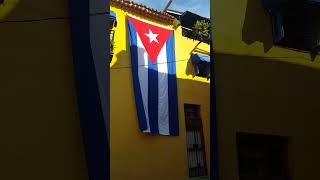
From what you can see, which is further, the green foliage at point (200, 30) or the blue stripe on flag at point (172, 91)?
the green foliage at point (200, 30)

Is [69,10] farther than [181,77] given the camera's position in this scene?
No

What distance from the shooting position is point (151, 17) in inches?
582

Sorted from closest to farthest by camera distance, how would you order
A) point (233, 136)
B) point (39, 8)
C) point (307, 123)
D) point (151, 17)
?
point (39, 8) < point (233, 136) < point (307, 123) < point (151, 17)

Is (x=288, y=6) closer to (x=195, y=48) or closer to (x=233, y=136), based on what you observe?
(x=233, y=136)

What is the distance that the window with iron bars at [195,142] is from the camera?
1525cm

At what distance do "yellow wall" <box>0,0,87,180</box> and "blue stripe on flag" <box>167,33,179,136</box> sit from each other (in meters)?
7.91

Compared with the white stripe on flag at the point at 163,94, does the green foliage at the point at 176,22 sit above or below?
above

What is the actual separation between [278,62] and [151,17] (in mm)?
6303

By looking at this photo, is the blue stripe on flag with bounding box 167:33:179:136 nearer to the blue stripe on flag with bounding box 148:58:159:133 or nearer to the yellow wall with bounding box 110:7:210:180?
the yellow wall with bounding box 110:7:210:180

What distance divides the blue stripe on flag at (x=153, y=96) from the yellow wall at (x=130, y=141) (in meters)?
0.46

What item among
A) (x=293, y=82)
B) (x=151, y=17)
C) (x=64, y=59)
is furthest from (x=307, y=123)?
(x=151, y=17)

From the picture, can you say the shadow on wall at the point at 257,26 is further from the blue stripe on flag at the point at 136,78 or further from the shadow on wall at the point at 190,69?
the shadow on wall at the point at 190,69

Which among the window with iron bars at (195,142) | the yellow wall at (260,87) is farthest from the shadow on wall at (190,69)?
the yellow wall at (260,87)

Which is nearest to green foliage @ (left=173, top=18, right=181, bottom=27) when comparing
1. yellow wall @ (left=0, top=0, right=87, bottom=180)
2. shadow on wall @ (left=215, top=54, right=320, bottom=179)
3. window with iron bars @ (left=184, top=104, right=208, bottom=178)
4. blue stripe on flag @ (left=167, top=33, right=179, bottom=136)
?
blue stripe on flag @ (left=167, top=33, right=179, bottom=136)
